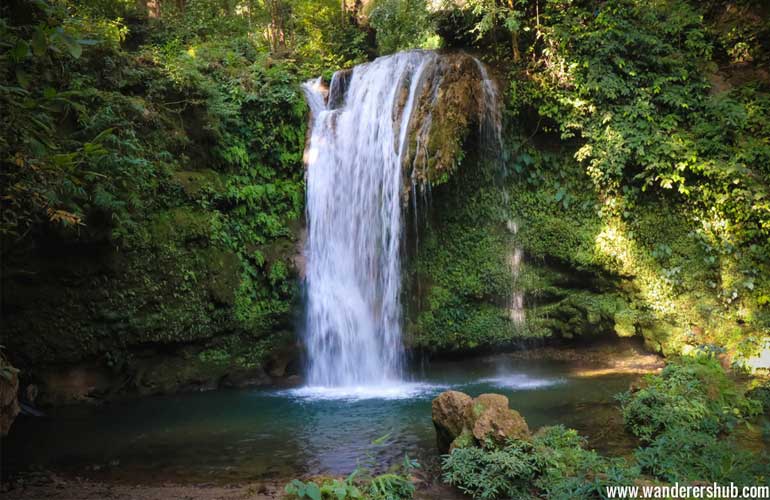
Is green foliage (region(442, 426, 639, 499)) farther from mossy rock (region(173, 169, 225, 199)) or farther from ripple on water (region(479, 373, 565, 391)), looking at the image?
mossy rock (region(173, 169, 225, 199))

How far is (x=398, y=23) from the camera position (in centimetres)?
1712

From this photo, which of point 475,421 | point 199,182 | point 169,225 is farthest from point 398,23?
point 475,421

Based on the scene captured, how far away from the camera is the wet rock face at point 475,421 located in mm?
4855

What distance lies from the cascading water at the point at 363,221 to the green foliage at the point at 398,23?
20.2 feet

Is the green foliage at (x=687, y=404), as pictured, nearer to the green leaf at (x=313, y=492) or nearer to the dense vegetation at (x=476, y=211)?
the dense vegetation at (x=476, y=211)

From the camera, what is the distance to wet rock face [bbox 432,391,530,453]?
486cm

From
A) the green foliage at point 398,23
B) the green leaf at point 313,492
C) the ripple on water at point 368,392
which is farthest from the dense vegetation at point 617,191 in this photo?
the green leaf at point 313,492

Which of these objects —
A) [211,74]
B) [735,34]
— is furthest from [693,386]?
[211,74]

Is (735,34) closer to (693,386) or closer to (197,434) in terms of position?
(693,386)

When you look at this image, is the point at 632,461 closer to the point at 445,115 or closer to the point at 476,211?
the point at 476,211

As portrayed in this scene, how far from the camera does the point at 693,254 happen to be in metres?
9.42

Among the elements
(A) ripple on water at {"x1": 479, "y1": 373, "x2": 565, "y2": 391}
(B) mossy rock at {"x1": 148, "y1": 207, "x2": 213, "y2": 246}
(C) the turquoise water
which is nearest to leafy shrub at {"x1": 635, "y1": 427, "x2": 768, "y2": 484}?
(C) the turquoise water

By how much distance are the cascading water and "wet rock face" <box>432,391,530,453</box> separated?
436 centimetres

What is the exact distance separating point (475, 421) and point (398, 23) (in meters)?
14.9
